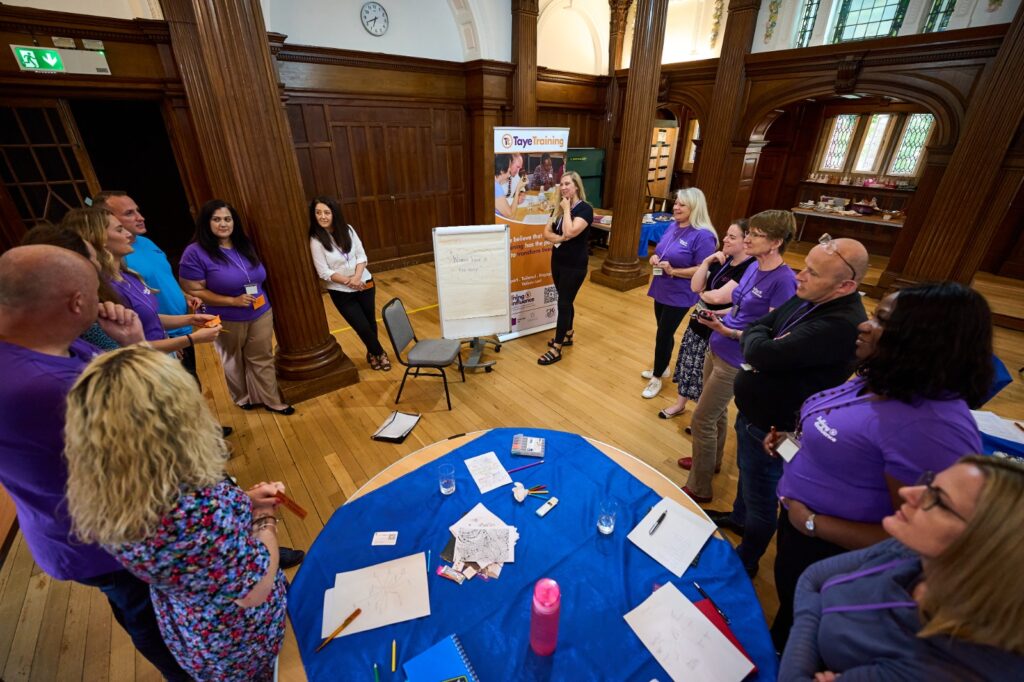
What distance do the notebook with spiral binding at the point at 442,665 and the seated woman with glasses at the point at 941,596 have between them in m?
0.81

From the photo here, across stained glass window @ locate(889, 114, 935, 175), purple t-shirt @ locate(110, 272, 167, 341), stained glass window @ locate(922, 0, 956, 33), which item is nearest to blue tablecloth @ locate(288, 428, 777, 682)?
purple t-shirt @ locate(110, 272, 167, 341)

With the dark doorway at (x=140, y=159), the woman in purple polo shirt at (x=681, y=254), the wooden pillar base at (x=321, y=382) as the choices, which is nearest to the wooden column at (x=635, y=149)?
the woman in purple polo shirt at (x=681, y=254)

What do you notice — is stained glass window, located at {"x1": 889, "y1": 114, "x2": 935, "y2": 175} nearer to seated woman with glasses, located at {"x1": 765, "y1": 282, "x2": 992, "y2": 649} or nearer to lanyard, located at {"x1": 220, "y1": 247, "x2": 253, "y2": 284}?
seated woman with glasses, located at {"x1": 765, "y1": 282, "x2": 992, "y2": 649}

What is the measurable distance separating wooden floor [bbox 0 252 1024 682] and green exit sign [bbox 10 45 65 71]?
288 cm

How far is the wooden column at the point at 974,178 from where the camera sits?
4269 mm

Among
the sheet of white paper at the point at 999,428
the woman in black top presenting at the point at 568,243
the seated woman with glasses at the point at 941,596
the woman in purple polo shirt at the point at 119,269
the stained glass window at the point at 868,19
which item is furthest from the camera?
the stained glass window at the point at 868,19

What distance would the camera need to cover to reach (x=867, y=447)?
3.87 ft

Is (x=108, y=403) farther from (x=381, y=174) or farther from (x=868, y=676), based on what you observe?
(x=381, y=174)

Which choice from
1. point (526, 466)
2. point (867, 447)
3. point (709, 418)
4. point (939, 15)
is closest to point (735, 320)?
point (709, 418)

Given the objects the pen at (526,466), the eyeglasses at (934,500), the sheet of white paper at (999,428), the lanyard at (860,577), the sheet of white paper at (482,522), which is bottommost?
the sheet of white paper at (482,522)

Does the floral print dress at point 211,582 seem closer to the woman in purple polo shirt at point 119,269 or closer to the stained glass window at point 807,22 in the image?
the woman in purple polo shirt at point 119,269

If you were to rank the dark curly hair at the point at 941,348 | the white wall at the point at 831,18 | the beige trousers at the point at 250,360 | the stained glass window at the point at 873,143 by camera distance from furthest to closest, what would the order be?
the stained glass window at the point at 873,143
the white wall at the point at 831,18
the beige trousers at the point at 250,360
the dark curly hair at the point at 941,348

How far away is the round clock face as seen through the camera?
5.46 meters

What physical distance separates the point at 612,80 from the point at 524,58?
2857 mm
